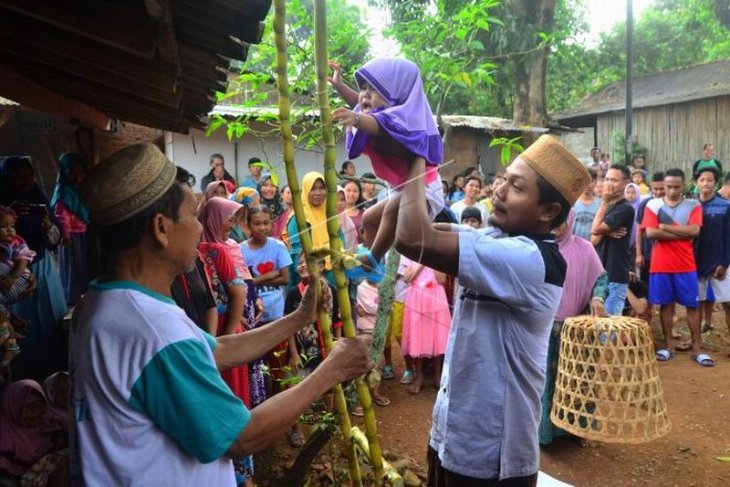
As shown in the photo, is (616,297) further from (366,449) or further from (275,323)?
(275,323)

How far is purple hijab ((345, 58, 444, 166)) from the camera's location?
1886mm

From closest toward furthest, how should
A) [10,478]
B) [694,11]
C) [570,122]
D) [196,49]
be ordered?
1. [196,49]
2. [10,478]
3. [570,122]
4. [694,11]

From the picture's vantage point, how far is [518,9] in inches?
633

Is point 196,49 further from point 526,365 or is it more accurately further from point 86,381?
point 526,365

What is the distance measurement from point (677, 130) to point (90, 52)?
20.9 meters

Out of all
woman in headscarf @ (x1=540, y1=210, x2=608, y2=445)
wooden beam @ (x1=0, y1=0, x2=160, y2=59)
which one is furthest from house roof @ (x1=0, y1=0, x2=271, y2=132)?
woman in headscarf @ (x1=540, y1=210, x2=608, y2=445)

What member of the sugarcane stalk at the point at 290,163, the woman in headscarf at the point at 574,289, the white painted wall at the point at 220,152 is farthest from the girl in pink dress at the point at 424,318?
the white painted wall at the point at 220,152

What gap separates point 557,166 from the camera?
196cm

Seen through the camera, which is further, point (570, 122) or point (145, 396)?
point (570, 122)

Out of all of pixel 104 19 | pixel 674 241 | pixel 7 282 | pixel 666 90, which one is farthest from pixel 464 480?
pixel 666 90

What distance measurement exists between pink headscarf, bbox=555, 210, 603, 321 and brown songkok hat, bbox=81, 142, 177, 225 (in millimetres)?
3796

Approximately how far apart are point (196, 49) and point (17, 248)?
2.09 m

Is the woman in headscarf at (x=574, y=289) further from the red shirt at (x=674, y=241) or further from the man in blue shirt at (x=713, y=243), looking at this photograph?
the man in blue shirt at (x=713, y=243)

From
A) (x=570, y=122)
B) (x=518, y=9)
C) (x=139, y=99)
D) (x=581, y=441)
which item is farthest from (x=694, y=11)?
(x=139, y=99)
